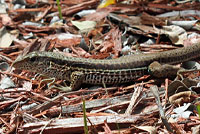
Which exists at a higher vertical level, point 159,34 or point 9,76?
point 159,34

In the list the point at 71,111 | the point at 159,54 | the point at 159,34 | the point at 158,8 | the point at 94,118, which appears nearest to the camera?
the point at 94,118

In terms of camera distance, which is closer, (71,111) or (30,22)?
(71,111)

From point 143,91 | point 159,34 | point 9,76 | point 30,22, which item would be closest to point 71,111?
point 143,91

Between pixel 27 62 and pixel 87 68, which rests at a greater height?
pixel 27 62

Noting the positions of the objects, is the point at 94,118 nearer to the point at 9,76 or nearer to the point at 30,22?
the point at 9,76
